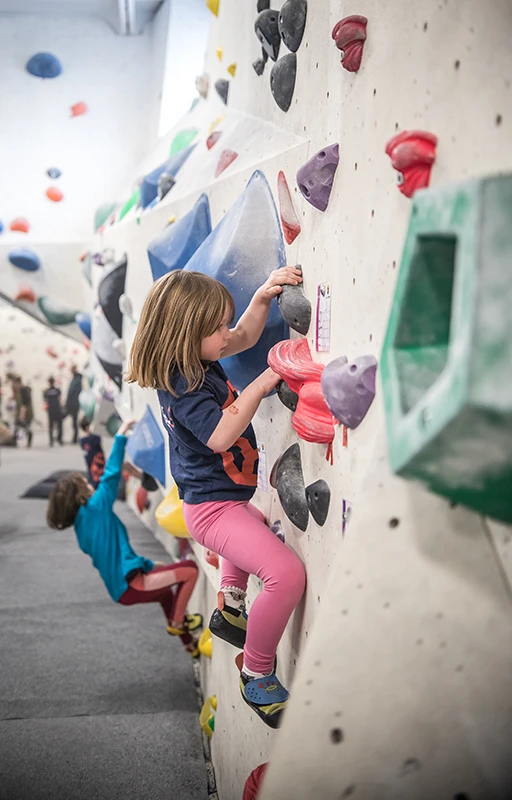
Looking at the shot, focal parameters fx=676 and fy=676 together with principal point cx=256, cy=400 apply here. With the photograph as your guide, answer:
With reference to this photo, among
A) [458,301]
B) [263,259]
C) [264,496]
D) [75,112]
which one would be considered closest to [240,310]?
[263,259]

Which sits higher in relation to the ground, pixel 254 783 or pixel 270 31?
pixel 270 31

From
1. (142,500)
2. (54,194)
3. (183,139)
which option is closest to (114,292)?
(183,139)

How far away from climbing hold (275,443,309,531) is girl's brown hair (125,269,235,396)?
252 mm

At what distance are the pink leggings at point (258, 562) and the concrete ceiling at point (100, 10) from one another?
164 inches

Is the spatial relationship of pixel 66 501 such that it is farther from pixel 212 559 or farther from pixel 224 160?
pixel 224 160

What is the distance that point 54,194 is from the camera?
203 inches

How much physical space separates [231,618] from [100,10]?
456cm

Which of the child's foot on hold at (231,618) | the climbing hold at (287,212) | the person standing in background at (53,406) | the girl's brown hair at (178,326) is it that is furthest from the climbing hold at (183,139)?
the person standing in background at (53,406)

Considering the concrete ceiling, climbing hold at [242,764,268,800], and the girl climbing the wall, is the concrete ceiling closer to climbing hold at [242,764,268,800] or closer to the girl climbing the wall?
the girl climbing the wall

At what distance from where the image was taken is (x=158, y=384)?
1443 millimetres

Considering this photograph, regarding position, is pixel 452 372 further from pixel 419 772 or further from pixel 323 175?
pixel 323 175

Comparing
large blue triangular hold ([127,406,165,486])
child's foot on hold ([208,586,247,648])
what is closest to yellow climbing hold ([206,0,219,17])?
large blue triangular hold ([127,406,165,486])

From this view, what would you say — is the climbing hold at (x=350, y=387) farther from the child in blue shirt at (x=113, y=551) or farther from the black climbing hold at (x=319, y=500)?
the child in blue shirt at (x=113, y=551)

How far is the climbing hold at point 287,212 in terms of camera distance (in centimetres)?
141
